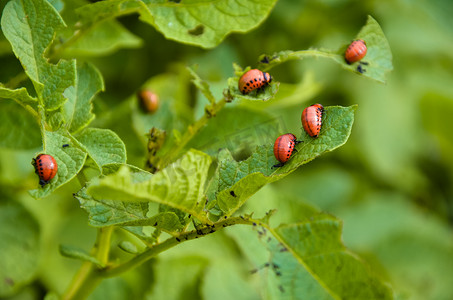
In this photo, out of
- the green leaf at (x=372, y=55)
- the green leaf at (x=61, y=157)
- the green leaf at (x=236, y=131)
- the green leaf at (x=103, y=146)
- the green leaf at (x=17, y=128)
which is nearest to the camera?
the green leaf at (x=61, y=157)

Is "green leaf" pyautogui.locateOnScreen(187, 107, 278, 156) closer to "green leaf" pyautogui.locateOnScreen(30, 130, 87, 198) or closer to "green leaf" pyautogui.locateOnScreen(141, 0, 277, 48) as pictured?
"green leaf" pyautogui.locateOnScreen(141, 0, 277, 48)

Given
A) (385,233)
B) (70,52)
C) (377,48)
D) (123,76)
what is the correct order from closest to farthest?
1. (377,48)
2. (70,52)
3. (123,76)
4. (385,233)

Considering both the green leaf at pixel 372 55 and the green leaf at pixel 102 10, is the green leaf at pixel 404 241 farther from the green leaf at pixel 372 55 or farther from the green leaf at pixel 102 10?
the green leaf at pixel 102 10

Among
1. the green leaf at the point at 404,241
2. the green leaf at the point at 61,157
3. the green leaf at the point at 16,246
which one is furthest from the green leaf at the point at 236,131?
the green leaf at the point at 404,241

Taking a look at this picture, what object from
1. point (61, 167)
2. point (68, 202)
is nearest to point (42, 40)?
point (61, 167)

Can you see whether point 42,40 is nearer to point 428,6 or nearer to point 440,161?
point 428,6

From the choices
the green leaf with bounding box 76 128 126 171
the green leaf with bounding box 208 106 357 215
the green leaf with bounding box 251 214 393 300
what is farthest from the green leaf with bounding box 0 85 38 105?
the green leaf with bounding box 251 214 393 300

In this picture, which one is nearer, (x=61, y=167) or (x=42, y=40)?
(x=61, y=167)
